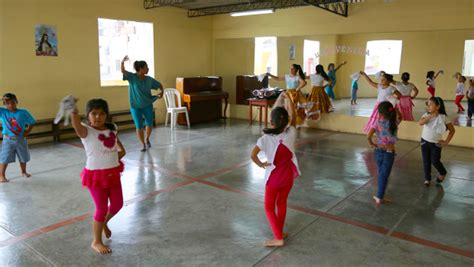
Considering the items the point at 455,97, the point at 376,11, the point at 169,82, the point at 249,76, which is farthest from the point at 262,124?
the point at 455,97

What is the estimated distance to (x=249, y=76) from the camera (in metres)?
10.5

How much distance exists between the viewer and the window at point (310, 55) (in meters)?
9.29

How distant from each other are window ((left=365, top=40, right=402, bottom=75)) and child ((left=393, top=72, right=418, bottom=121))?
0.85m

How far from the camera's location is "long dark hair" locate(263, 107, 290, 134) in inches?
112

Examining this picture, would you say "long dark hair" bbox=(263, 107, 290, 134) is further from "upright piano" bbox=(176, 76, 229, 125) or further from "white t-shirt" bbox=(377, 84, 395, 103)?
"upright piano" bbox=(176, 76, 229, 125)

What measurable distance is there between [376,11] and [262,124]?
3701 mm

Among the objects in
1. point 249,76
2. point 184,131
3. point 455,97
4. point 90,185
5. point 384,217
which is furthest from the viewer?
point 249,76

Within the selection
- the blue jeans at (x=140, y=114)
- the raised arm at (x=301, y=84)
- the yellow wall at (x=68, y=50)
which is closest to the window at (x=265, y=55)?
the yellow wall at (x=68, y=50)

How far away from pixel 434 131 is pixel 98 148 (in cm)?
378

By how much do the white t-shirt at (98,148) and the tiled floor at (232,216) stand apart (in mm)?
724

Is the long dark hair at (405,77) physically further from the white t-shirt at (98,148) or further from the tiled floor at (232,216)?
the white t-shirt at (98,148)

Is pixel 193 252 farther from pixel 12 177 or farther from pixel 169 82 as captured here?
pixel 169 82

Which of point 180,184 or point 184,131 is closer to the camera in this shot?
point 180,184

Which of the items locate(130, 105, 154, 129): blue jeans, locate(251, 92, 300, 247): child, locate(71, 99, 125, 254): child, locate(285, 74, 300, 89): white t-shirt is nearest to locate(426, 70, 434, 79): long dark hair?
locate(285, 74, 300, 89): white t-shirt
